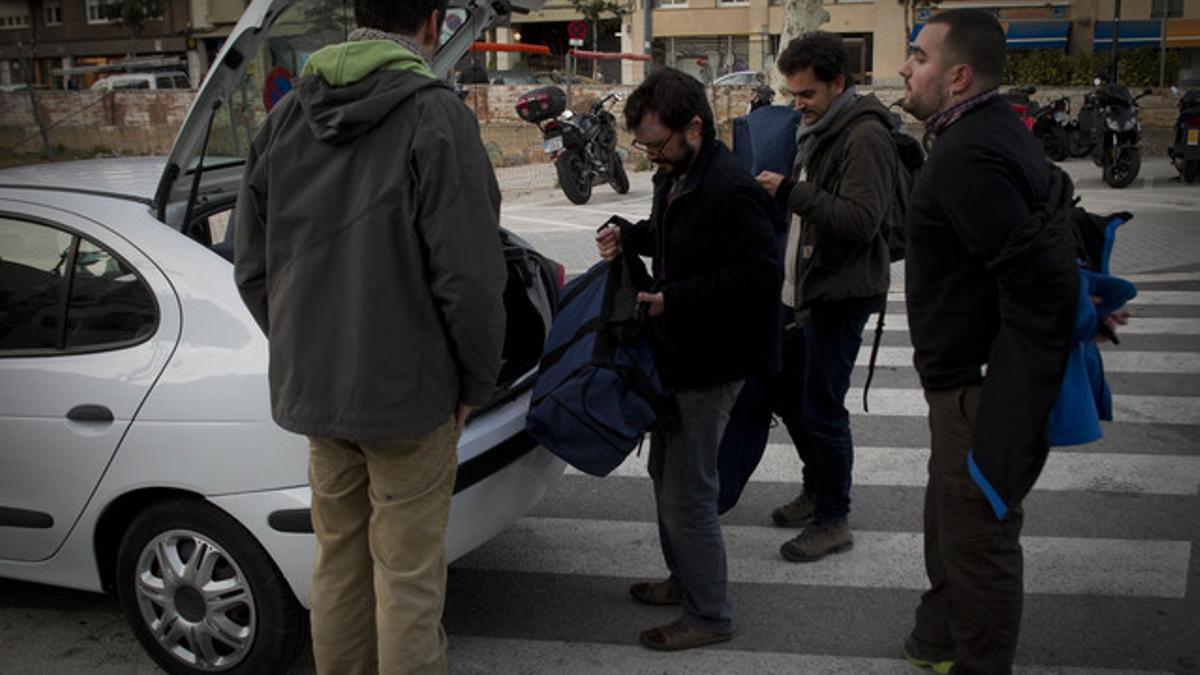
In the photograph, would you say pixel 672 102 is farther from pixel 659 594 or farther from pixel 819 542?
pixel 819 542

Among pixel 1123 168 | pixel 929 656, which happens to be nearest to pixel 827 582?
pixel 929 656

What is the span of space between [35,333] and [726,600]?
238 centimetres

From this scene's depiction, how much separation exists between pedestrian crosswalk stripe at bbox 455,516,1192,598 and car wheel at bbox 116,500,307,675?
114 cm

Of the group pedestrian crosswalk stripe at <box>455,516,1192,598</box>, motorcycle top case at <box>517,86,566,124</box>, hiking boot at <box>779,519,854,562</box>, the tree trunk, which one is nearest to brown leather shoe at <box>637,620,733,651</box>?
pedestrian crosswalk stripe at <box>455,516,1192,598</box>

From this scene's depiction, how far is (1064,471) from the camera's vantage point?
532 centimetres

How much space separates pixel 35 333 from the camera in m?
3.58

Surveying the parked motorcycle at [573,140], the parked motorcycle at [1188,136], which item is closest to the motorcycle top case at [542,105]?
the parked motorcycle at [573,140]

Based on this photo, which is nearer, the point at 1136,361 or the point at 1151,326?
the point at 1136,361

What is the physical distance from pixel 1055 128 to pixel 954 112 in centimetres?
1783

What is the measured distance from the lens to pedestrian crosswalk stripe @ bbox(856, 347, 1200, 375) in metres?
7.04

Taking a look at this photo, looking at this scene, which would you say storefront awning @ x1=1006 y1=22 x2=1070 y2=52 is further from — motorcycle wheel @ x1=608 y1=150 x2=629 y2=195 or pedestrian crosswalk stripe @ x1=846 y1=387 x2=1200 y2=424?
pedestrian crosswalk stripe @ x1=846 y1=387 x2=1200 y2=424

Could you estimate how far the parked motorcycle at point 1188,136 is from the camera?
15070 mm

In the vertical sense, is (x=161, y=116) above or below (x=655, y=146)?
below

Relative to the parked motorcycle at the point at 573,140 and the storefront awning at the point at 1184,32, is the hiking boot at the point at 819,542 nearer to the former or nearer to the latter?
the parked motorcycle at the point at 573,140
